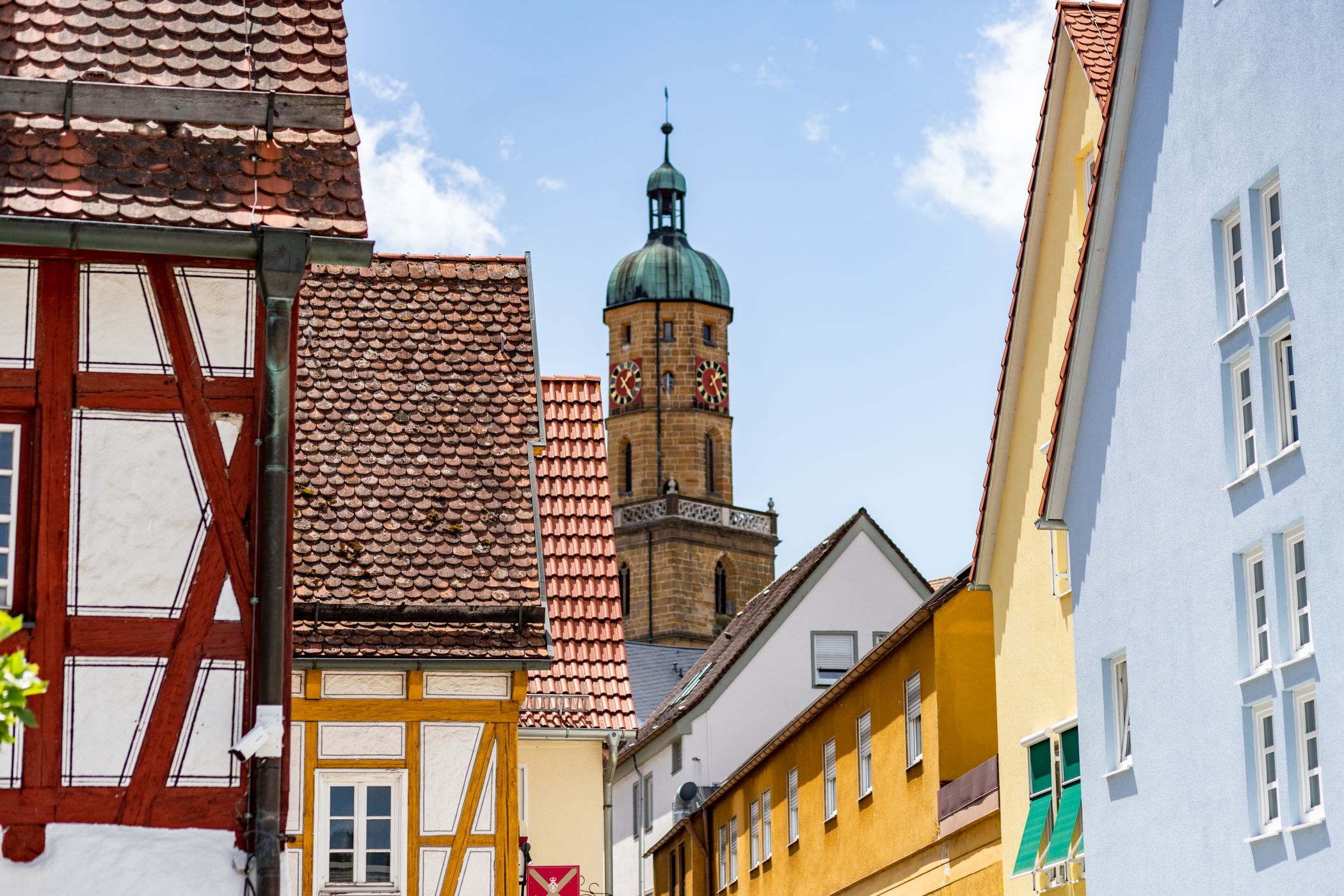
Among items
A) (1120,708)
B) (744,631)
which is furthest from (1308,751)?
(744,631)

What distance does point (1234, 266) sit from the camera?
19.0 meters

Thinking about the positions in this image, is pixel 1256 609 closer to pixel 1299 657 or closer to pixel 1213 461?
pixel 1299 657

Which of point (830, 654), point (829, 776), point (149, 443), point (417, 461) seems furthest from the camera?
point (830, 654)

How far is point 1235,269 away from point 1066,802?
6337 millimetres

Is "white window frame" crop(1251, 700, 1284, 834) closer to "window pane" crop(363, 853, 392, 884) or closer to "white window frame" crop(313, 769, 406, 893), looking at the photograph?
"white window frame" crop(313, 769, 406, 893)

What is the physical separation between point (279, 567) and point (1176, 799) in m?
9.49

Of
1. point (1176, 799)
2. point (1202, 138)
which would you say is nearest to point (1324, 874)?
point (1176, 799)

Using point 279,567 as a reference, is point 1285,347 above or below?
above

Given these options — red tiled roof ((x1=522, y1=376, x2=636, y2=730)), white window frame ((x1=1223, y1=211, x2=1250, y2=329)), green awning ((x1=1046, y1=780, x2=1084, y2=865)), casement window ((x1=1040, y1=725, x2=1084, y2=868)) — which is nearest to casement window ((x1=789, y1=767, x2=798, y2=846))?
red tiled roof ((x1=522, y1=376, x2=636, y2=730))

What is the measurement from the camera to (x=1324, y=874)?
16.8 m

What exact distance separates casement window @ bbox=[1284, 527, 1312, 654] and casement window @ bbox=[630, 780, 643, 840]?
33.4 metres

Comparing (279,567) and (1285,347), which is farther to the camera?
(1285,347)

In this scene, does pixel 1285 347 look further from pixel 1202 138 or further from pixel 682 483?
pixel 682 483

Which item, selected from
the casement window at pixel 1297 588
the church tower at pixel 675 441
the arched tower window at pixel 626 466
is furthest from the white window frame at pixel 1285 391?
the arched tower window at pixel 626 466
